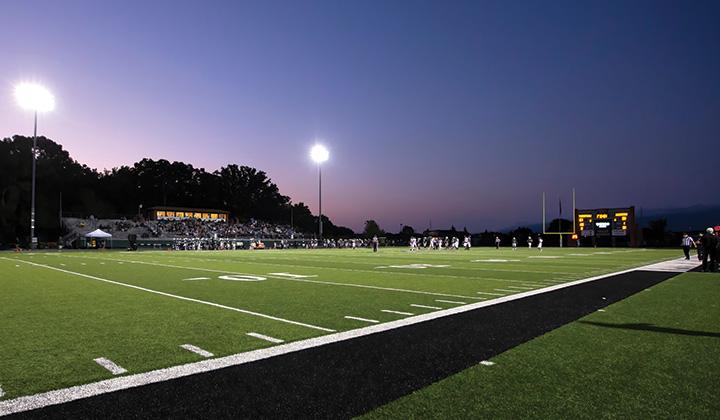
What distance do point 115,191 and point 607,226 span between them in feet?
314

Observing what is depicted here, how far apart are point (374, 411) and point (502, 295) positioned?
6914 mm

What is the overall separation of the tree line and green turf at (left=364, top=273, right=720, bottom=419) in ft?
224

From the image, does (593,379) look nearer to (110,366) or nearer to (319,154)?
(110,366)

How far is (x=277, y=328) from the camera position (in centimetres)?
602

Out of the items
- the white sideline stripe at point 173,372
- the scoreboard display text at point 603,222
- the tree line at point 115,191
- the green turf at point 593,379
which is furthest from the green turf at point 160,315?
the tree line at point 115,191

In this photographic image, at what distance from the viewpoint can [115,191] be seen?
100750 mm

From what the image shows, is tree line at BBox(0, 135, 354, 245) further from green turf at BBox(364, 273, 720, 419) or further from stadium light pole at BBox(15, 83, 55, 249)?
green turf at BBox(364, 273, 720, 419)

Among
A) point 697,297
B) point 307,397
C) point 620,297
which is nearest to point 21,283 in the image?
point 307,397

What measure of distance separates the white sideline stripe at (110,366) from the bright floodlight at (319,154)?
5352 centimetres

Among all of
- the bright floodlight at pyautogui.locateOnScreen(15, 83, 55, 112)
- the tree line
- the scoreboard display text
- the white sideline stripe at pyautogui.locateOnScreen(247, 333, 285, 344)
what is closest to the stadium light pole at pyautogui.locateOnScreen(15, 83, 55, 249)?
the bright floodlight at pyautogui.locateOnScreen(15, 83, 55, 112)

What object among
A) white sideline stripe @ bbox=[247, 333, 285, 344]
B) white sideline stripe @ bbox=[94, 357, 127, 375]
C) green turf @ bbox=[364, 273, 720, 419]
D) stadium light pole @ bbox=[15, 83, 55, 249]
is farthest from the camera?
stadium light pole @ bbox=[15, 83, 55, 249]

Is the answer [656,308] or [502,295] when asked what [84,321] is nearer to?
[502,295]

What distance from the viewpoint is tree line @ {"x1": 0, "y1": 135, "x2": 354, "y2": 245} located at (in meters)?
68.8

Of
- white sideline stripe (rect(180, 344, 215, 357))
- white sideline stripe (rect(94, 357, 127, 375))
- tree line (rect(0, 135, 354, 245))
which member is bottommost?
white sideline stripe (rect(180, 344, 215, 357))
